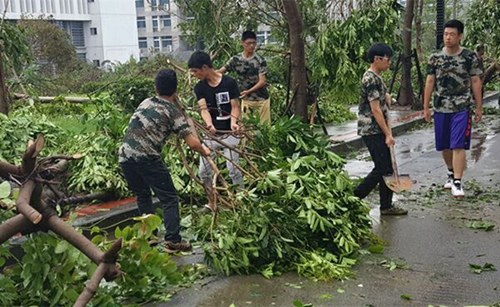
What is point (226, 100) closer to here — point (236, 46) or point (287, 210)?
point (287, 210)

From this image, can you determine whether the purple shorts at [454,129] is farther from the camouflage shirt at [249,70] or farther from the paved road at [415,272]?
the camouflage shirt at [249,70]

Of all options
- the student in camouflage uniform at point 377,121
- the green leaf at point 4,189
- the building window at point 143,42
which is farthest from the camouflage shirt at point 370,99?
the building window at point 143,42

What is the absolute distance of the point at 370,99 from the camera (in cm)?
714

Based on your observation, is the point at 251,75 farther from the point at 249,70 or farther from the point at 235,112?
the point at 235,112

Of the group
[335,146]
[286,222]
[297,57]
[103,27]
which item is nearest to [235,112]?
[286,222]

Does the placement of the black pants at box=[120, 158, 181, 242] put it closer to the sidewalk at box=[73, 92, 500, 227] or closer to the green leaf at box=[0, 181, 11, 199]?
the sidewalk at box=[73, 92, 500, 227]

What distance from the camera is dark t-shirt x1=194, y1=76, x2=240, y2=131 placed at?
24.3 ft

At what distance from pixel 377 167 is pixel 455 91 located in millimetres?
1613

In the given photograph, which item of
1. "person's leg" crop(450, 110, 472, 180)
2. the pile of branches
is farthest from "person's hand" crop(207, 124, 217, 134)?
"person's leg" crop(450, 110, 472, 180)

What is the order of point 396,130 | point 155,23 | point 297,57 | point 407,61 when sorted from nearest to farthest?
point 297,57 < point 396,130 < point 407,61 < point 155,23

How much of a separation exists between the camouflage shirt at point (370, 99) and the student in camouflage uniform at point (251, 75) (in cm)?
237

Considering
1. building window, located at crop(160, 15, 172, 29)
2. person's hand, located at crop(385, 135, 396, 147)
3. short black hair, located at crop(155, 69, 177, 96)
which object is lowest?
person's hand, located at crop(385, 135, 396, 147)

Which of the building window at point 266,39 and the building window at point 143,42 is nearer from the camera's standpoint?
the building window at point 266,39

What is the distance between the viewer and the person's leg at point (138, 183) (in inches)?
239
